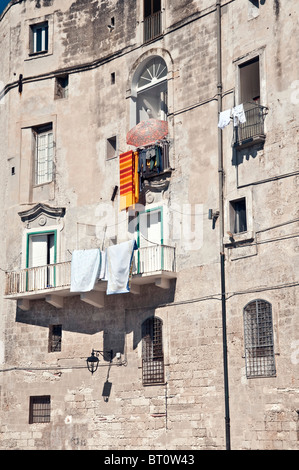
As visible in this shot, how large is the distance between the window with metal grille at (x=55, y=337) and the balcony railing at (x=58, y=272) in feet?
5.28

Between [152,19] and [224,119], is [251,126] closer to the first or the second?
[224,119]

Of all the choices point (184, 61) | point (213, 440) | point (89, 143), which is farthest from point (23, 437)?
point (184, 61)

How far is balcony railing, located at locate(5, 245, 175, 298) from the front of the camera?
32.2 m

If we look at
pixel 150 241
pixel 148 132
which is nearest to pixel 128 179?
pixel 148 132

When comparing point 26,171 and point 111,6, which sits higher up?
point 111,6

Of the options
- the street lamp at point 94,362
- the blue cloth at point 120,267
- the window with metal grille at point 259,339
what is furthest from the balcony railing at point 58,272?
the window with metal grille at point 259,339

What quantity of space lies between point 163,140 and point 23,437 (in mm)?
12425

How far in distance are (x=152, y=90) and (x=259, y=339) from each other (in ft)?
37.4

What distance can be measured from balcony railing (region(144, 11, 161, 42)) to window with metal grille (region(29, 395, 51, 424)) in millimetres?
14434

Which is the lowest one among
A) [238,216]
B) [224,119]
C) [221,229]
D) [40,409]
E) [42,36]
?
[40,409]

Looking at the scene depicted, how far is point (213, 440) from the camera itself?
29.9 metres

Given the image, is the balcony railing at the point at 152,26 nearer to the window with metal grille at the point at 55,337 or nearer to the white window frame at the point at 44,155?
the white window frame at the point at 44,155

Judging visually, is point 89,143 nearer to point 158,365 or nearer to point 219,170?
point 219,170

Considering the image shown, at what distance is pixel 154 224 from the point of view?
33812 mm
